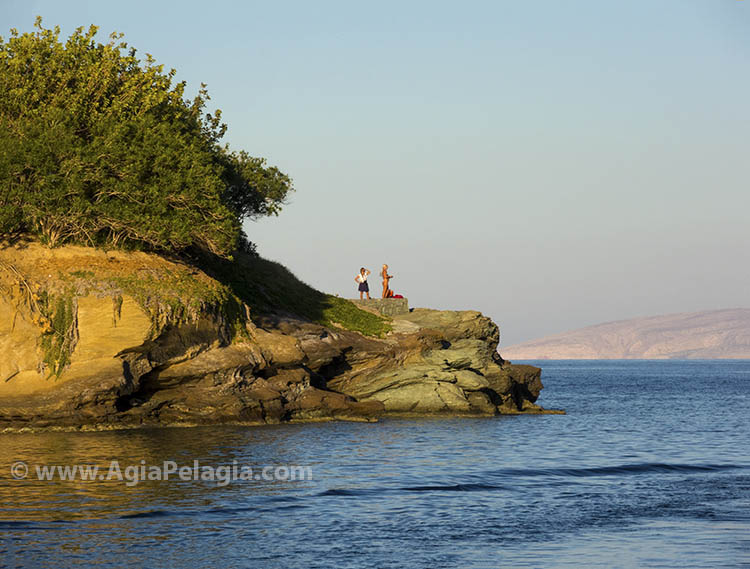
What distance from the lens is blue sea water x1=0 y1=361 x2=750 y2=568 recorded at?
58.0 ft

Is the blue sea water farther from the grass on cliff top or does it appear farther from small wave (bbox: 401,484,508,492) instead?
the grass on cliff top

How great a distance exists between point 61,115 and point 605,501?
88.9 ft

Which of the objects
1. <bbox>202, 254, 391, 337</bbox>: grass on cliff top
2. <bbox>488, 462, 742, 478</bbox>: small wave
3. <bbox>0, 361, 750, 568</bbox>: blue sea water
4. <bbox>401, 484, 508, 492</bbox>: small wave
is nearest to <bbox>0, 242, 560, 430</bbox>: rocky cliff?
<bbox>202, 254, 391, 337</bbox>: grass on cliff top

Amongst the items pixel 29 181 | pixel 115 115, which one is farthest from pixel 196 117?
pixel 29 181

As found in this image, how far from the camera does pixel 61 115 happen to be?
38.9m

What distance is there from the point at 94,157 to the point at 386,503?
73.4 ft

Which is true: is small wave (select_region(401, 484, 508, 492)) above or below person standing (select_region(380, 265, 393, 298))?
below

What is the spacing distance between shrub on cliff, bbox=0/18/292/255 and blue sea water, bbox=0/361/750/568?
8.78 m

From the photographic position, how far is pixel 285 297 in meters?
54.4

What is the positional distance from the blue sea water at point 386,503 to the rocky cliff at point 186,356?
7.41ft

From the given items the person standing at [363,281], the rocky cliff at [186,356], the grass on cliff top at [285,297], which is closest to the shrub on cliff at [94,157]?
the rocky cliff at [186,356]

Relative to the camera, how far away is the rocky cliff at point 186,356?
121 feet

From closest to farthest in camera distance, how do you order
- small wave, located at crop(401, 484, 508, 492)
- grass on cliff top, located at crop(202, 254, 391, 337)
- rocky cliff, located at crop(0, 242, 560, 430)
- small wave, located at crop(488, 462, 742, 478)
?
small wave, located at crop(401, 484, 508, 492), small wave, located at crop(488, 462, 742, 478), rocky cliff, located at crop(0, 242, 560, 430), grass on cliff top, located at crop(202, 254, 391, 337)

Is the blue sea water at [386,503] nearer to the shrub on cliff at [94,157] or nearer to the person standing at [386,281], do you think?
the shrub on cliff at [94,157]
